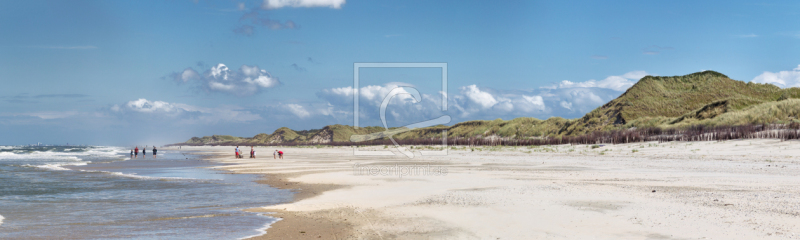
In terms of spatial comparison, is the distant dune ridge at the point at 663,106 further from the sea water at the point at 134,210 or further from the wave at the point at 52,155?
the sea water at the point at 134,210

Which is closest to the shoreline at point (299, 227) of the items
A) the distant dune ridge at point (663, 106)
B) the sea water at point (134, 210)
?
the sea water at point (134, 210)

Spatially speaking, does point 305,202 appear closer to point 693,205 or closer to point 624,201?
point 624,201

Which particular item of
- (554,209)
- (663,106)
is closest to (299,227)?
(554,209)

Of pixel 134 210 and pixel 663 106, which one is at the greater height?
pixel 663 106

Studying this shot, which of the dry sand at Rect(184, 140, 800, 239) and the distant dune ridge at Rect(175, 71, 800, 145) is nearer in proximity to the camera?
the dry sand at Rect(184, 140, 800, 239)

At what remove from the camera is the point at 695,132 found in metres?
36.2

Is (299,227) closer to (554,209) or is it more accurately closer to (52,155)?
(554,209)

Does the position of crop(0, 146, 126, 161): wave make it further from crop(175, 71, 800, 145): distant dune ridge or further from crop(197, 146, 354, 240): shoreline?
crop(197, 146, 354, 240): shoreline

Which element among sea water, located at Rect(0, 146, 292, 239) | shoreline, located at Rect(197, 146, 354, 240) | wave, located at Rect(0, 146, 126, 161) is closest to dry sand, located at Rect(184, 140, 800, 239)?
shoreline, located at Rect(197, 146, 354, 240)

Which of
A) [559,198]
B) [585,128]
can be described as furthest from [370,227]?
[585,128]

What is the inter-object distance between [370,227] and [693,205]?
6106mm

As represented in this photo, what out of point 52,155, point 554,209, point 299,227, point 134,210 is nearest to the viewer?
point 299,227

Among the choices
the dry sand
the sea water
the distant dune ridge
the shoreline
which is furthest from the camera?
the distant dune ridge

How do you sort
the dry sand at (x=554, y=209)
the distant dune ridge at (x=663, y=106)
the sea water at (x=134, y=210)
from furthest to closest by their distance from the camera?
the distant dune ridge at (x=663, y=106) < the sea water at (x=134, y=210) < the dry sand at (x=554, y=209)
